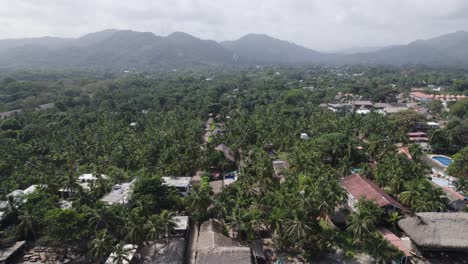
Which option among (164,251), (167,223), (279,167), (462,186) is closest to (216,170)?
(279,167)

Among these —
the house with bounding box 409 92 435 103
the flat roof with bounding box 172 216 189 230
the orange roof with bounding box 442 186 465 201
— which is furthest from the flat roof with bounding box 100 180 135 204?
the house with bounding box 409 92 435 103

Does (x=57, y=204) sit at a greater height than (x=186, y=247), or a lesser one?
greater

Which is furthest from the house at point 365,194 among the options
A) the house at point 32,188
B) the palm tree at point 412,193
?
the house at point 32,188

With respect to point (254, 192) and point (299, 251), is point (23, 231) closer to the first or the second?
point (254, 192)

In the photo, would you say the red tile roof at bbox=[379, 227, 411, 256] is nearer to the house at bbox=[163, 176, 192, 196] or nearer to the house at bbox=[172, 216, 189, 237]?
→ the house at bbox=[172, 216, 189, 237]

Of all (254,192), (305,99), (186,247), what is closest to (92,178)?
(186,247)

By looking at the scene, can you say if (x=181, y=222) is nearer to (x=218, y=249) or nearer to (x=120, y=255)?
(x=218, y=249)
